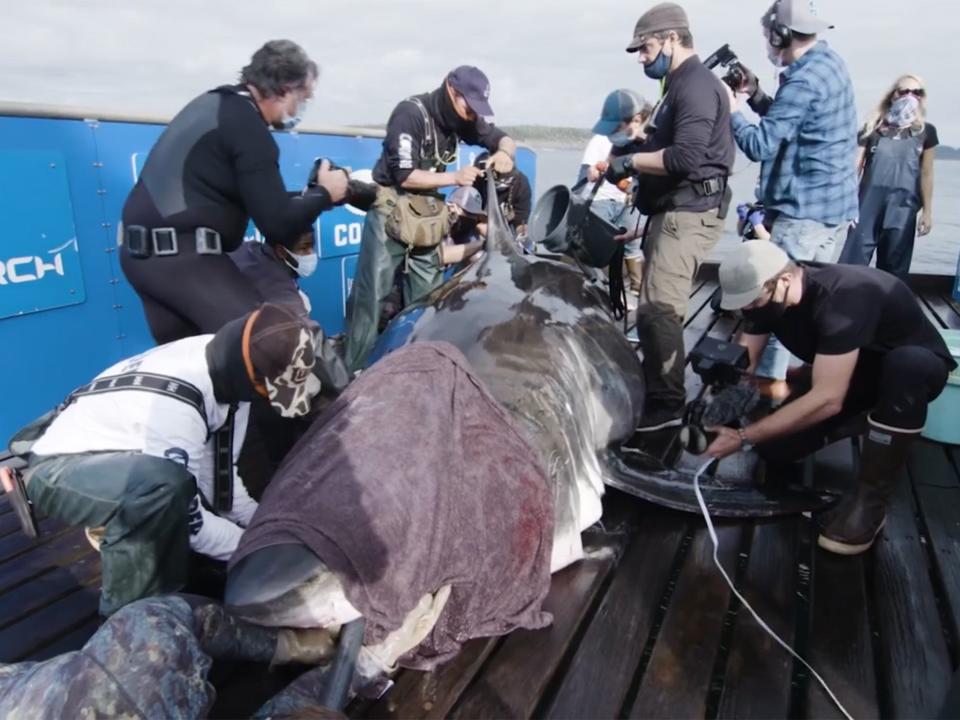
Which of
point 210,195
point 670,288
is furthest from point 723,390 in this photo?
point 210,195

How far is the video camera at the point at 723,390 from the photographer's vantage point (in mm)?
3830

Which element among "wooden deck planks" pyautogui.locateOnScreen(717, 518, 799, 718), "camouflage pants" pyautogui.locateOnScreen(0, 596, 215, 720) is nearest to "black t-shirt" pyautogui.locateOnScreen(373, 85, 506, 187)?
"wooden deck planks" pyautogui.locateOnScreen(717, 518, 799, 718)

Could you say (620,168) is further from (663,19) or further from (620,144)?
(620,144)

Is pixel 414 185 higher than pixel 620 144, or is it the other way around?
pixel 620 144

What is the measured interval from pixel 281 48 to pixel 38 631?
276 centimetres

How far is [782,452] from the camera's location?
380 cm

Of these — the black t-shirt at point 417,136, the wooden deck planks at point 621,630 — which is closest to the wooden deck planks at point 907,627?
the wooden deck planks at point 621,630

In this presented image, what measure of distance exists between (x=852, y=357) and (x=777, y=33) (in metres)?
2.23

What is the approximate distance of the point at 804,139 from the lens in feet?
14.7

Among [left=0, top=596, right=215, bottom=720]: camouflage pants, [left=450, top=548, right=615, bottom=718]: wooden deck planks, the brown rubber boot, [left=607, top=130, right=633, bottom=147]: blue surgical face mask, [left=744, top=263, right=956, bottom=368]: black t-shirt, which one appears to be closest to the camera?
[left=0, top=596, right=215, bottom=720]: camouflage pants

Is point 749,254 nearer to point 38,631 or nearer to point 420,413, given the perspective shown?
point 420,413

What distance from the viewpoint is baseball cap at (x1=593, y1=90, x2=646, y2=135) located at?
6477mm

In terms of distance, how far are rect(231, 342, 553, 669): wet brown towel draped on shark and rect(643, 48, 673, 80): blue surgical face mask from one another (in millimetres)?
2705

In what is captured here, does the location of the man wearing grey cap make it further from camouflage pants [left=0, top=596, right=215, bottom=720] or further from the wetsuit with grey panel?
camouflage pants [left=0, top=596, right=215, bottom=720]
